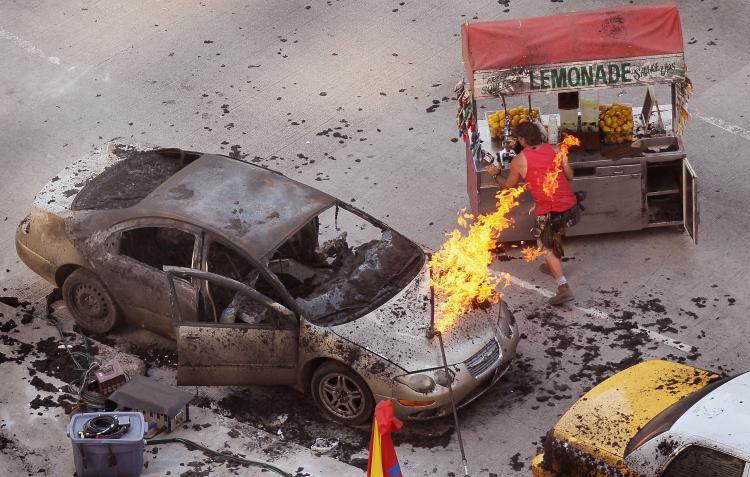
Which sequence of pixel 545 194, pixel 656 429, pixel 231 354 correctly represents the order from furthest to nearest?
pixel 545 194 → pixel 231 354 → pixel 656 429

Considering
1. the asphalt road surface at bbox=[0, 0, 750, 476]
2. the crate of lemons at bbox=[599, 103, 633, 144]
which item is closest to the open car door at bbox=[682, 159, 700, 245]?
the asphalt road surface at bbox=[0, 0, 750, 476]

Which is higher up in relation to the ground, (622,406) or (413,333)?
(413,333)

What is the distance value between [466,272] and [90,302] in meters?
3.59

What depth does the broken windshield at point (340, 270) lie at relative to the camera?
1107 cm

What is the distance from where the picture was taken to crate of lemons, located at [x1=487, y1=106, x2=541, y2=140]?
13297 millimetres

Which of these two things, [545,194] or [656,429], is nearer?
[656,429]

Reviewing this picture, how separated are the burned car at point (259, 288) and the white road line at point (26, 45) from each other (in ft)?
16.1

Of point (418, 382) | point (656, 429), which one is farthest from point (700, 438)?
point (418, 382)

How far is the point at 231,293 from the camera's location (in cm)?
1118

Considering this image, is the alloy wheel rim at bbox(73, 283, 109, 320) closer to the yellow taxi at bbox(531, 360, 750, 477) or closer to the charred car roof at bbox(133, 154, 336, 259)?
the charred car roof at bbox(133, 154, 336, 259)

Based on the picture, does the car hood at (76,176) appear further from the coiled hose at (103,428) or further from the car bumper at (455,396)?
the car bumper at (455,396)

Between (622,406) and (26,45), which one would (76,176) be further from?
(622,406)

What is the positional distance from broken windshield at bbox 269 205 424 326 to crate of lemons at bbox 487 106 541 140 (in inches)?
78.9

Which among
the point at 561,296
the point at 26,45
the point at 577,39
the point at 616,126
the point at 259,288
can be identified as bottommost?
the point at 561,296
